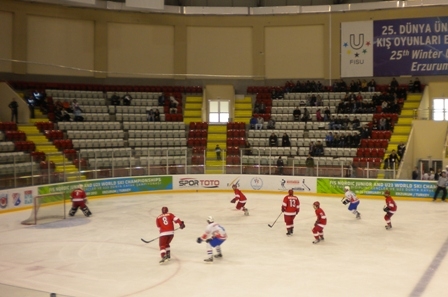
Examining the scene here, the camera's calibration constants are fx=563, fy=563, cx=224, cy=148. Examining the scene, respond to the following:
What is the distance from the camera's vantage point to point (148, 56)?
109 ft

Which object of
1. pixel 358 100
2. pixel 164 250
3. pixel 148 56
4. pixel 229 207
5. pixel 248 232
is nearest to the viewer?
pixel 164 250

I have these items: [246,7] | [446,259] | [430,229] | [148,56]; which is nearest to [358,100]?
[246,7]

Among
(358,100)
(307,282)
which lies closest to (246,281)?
(307,282)

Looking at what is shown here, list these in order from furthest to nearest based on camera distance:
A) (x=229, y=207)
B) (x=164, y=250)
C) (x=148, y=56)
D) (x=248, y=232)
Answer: (x=148, y=56) < (x=229, y=207) < (x=248, y=232) < (x=164, y=250)

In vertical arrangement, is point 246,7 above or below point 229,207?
above

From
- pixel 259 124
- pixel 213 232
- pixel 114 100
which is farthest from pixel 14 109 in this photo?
pixel 213 232

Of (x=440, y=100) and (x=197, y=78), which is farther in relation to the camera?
(x=197, y=78)

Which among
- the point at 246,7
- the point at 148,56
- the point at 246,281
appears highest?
the point at 246,7

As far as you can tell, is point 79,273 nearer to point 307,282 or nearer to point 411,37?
point 307,282

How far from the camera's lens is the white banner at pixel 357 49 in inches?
1261

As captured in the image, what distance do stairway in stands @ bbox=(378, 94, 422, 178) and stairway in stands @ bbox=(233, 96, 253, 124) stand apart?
8390 mm

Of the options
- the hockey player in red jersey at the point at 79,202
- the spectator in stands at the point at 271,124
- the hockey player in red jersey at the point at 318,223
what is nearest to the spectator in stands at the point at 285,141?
the spectator in stands at the point at 271,124

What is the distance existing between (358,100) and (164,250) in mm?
20271

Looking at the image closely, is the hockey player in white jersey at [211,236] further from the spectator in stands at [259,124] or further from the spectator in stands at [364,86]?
the spectator in stands at [364,86]
